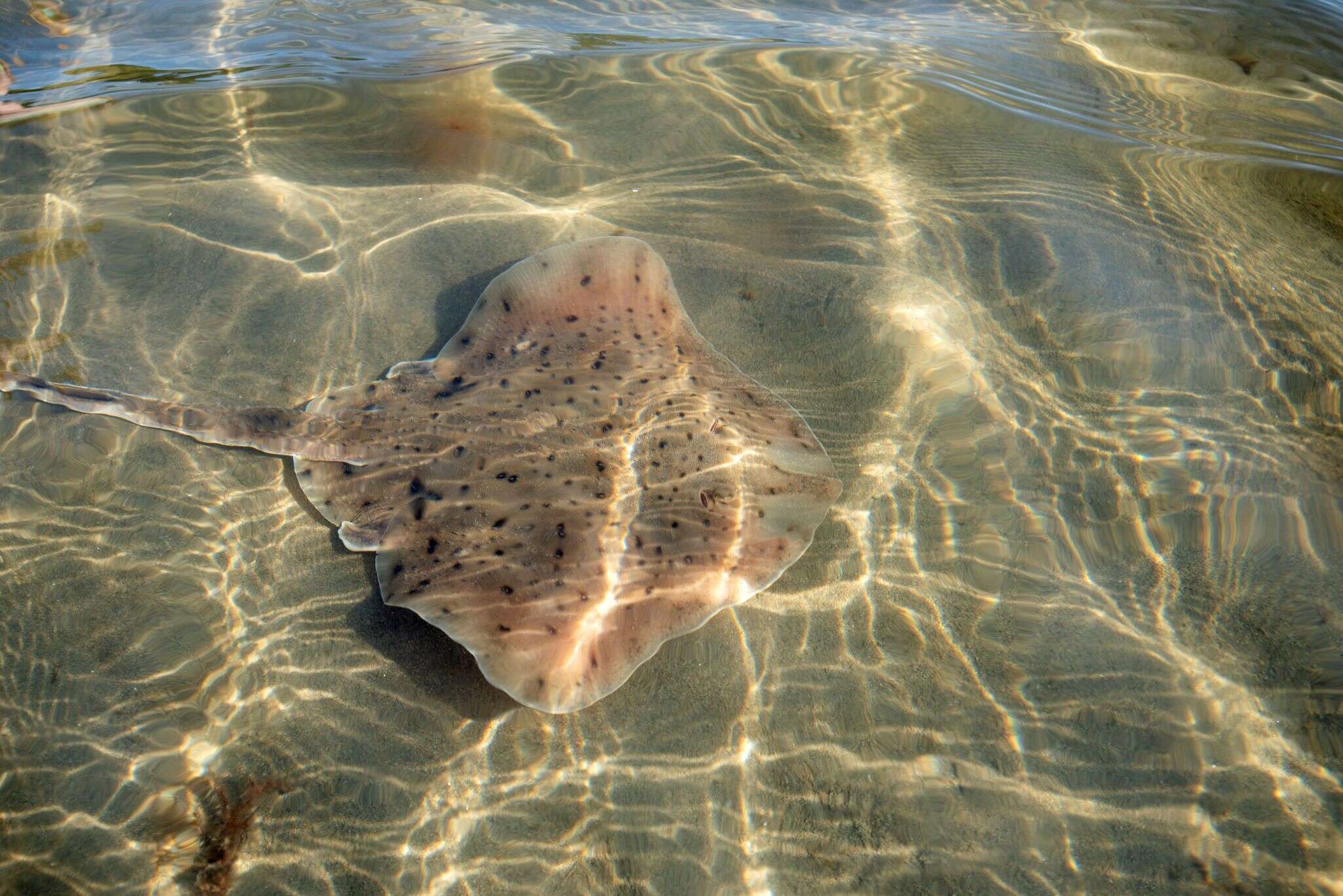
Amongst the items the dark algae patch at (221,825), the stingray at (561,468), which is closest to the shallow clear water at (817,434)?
the dark algae patch at (221,825)

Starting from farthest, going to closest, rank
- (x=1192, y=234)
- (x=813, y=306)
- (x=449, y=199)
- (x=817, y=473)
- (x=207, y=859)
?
1. (x=449, y=199)
2. (x=1192, y=234)
3. (x=813, y=306)
4. (x=817, y=473)
5. (x=207, y=859)

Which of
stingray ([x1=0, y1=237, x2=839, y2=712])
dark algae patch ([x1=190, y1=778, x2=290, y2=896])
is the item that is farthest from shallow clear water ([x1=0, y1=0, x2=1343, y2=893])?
stingray ([x1=0, y1=237, x2=839, y2=712])

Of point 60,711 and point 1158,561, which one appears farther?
point 1158,561

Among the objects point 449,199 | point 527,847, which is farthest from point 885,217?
point 527,847

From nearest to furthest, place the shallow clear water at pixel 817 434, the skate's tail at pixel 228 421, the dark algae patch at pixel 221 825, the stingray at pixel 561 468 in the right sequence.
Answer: the dark algae patch at pixel 221 825 < the shallow clear water at pixel 817 434 < the stingray at pixel 561 468 < the skate's tail at pixel 228 421

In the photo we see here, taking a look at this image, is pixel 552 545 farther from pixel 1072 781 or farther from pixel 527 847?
pixel 1072 781

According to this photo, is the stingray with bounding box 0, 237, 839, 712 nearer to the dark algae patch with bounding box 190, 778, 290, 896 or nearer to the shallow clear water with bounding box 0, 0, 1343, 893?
the shallow clear water with bounding box 0, 0, 1343, 893

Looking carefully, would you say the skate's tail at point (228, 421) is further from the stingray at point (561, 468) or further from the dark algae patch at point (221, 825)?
the dark algae patch at point (221, 825)
